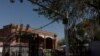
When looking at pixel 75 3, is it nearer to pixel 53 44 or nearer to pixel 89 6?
pixel 89 6

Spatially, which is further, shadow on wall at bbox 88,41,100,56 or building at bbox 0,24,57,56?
building at bbox 0,24,57,56

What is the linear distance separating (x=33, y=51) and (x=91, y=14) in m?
7.22

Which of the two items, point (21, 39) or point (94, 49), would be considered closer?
point (94, 49)

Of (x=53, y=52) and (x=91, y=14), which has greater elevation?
(x=91, y=14)

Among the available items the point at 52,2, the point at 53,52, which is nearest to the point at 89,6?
the point at 52,2

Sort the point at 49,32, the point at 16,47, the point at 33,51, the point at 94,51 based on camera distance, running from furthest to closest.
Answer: the point at 49,32 < the point at 16,47 < the point at 33,51 < the point at 94,51

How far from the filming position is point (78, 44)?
36.6 meters

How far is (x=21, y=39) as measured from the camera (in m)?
39.9

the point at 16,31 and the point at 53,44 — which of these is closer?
the point at 16,31

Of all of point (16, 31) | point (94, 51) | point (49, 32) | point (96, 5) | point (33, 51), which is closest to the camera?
point (96, 5)

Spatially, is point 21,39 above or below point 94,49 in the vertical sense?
above

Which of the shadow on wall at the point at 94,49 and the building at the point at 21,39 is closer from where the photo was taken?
the shadow on wall at the point at 94,49

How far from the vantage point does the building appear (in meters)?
32.8

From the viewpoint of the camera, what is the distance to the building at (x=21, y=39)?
1289 inches
